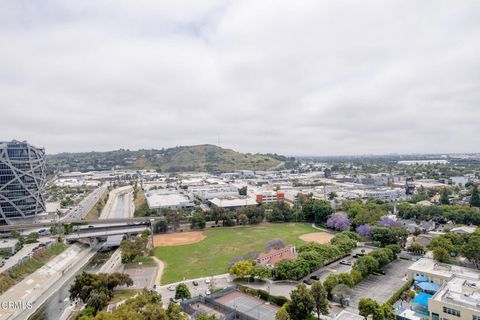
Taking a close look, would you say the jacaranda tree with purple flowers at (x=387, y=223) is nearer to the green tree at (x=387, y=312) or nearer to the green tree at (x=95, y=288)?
the green tree at (x=387, y=312)

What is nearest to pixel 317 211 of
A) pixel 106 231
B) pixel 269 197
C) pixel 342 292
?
pixel 269 197


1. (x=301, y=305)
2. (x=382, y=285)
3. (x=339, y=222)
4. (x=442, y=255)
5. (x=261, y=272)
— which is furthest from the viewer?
(x=339, y=222)

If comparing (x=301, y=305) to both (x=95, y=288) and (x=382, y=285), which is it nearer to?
(x=382, y=285)

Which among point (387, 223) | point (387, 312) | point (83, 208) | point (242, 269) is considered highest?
point (83, 208)

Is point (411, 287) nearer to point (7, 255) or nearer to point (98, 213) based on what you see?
point (7, 255)

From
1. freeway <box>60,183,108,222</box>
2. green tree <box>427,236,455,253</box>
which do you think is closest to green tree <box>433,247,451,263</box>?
green tree <box>427,236,455,253</box>

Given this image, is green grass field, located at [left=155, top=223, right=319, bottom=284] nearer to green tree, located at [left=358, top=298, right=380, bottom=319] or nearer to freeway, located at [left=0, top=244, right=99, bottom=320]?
freeway, located at [left=0, top=244, right=99, bottom=320]

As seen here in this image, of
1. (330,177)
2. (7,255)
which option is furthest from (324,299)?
(330,177)

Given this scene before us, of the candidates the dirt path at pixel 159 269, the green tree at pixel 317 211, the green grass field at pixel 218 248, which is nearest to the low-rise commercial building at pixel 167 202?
the green grass field at pixel 218 248

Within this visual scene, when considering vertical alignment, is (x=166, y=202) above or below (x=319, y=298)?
above
